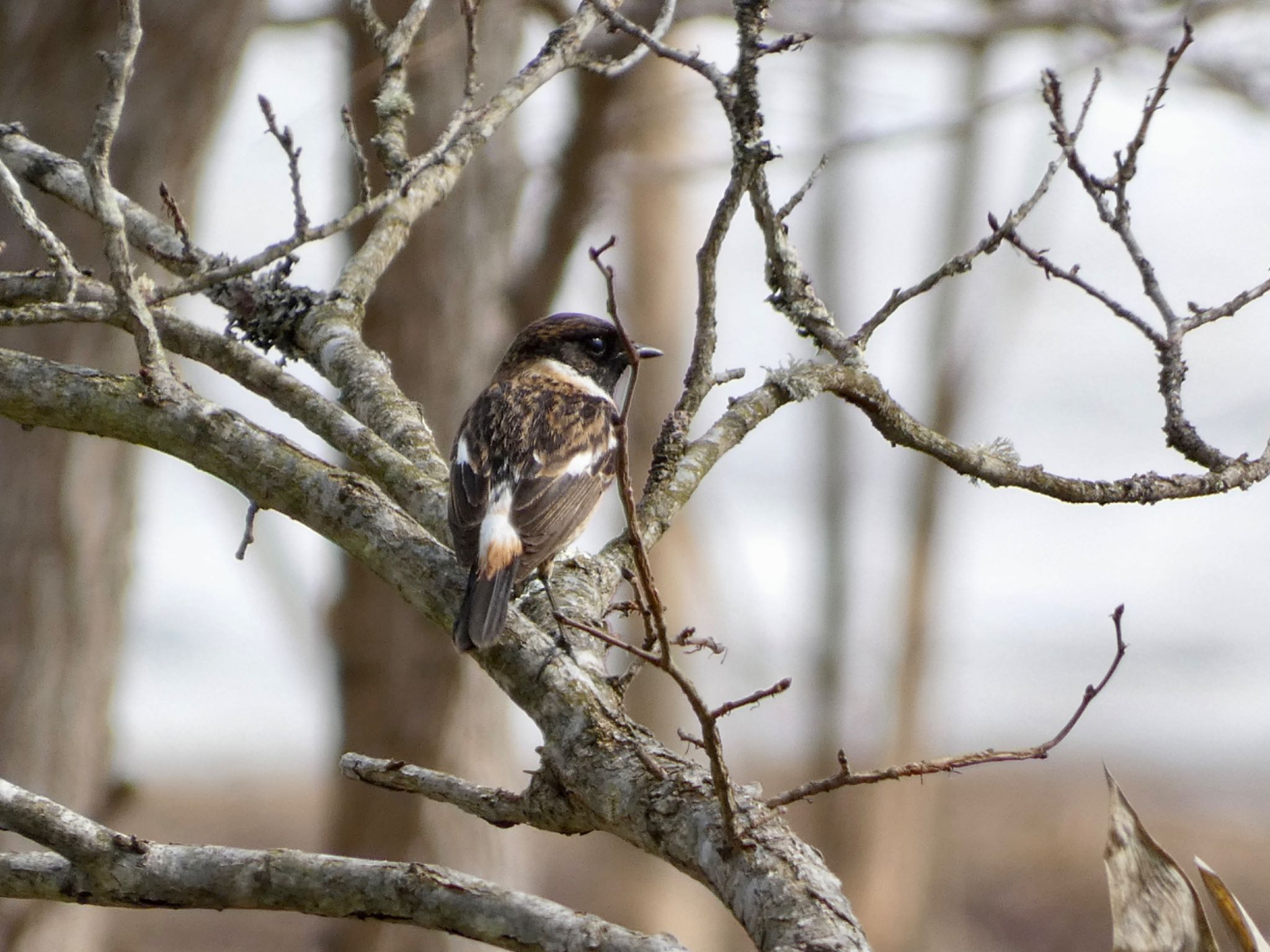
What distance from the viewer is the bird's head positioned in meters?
5.30

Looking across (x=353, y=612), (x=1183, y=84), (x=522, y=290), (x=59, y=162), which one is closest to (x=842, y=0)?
(x=1183, y=84)

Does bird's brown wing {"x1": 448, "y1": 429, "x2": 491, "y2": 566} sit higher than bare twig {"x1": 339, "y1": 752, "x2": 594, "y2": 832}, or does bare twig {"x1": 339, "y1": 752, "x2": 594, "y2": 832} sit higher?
bird's brown wing {"x1": 448, "y1": 429, "x2": 491, "y2": 566}

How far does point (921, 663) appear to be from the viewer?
1048cm

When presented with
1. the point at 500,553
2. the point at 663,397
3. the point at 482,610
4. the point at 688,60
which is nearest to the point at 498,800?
the point at 482,610

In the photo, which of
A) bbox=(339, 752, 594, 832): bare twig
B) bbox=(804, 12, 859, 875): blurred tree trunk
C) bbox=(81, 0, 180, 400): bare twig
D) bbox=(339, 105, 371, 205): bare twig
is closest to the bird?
bbox=(339, 752, 594, 832): bare twig

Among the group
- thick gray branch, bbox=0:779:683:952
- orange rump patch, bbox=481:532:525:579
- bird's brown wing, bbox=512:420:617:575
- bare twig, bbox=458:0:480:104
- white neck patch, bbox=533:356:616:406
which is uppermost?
white neck patch, bbox=533:356:616:406

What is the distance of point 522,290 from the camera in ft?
23.8

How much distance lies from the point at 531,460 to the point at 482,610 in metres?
1.49

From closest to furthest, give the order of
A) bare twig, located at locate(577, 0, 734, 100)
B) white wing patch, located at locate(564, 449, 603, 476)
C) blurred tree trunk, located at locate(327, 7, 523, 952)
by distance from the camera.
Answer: bare twig, located at locate(577, 0, 734, 100) → white wing patch, located at locate(564, 449, 603, 476) → blurred tree trunk, located at locate(327, 7, 523, 952)

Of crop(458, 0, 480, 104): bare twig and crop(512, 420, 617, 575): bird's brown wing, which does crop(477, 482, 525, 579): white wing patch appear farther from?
crop(458, 0, 480, 104): bare twig

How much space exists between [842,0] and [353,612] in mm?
4140

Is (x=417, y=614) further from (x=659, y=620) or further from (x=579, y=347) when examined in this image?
(x=659, y=620)

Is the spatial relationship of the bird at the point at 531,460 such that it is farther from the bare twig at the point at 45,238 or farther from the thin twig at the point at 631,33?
A: the bare twig at the point at 45,238

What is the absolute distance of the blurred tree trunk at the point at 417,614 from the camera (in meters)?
6.80
